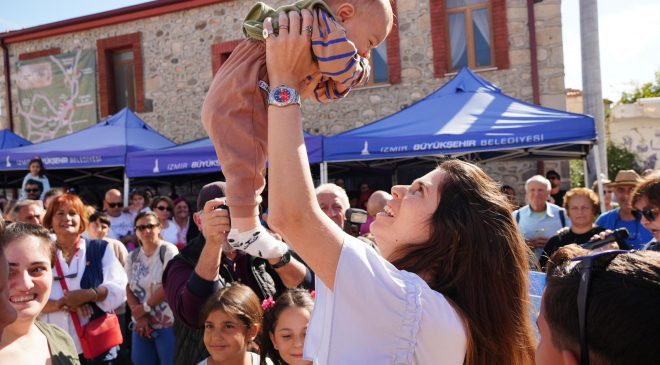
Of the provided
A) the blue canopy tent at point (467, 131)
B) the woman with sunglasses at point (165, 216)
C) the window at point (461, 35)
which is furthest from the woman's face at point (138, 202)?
the window at point (461, 35)

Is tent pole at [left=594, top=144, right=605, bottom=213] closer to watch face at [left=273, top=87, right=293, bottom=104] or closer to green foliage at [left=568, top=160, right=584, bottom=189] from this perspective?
watch face at [left=273, top=87, right=293, bottom=104]

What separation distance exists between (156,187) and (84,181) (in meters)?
1.59

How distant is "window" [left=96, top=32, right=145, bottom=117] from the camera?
45.8 feet

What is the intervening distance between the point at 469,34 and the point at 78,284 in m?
9.34

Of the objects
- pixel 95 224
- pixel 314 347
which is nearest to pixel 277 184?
pixel 314 347

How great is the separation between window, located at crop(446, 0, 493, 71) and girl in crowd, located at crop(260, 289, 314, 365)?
30.6ft

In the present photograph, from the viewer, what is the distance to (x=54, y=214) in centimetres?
454

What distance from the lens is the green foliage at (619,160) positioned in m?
16.5

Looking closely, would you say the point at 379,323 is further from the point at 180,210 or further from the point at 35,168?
the point at 35,168

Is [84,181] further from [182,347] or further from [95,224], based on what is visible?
[182,347]

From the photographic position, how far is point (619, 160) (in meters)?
16.7

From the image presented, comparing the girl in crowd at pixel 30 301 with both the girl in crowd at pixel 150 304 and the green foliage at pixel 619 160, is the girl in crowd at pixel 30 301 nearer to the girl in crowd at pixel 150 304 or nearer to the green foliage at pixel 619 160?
the girl in crowd at pixel 150 304

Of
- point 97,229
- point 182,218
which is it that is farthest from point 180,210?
point 97,229

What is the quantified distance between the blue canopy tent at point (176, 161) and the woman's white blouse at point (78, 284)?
4.34 metres
